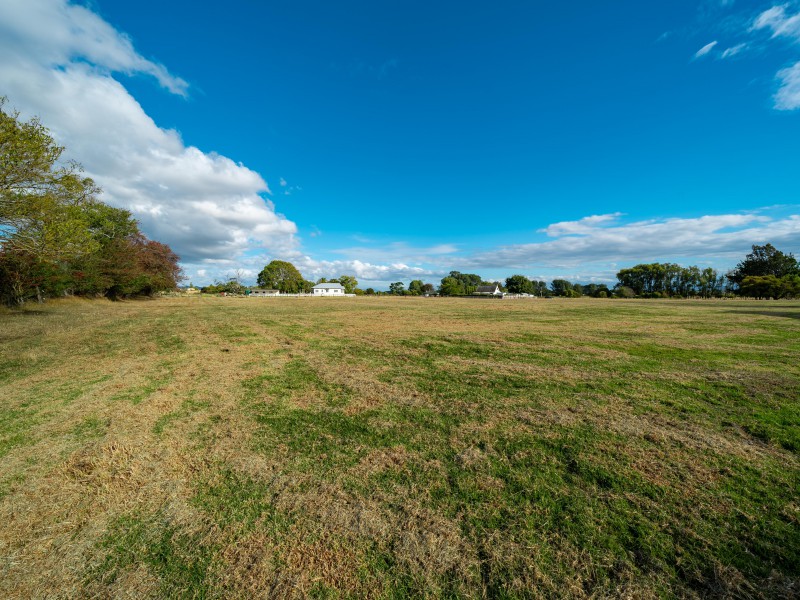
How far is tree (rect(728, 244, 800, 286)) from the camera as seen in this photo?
7506 centimetres

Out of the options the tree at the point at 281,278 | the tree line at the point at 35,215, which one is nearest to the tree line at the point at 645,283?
the tree at the point at 281,278

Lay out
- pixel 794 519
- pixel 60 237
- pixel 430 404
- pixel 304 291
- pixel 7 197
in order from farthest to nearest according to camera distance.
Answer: pixel 304 291
pixel 60 237
pixel 7 197
pixel 430 404
pixel 794 519

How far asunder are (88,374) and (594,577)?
9.94 meters

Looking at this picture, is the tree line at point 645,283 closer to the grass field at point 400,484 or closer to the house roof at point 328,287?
the house roof at point 328,287

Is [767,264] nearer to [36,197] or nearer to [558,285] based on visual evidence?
[558,285]

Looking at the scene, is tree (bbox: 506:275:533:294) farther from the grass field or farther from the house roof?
the grass field

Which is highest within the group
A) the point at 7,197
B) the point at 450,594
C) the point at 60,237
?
the point at 7,197

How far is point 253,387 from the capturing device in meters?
6.50

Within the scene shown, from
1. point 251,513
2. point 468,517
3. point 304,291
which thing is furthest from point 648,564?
point 304,291

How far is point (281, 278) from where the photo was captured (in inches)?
4250

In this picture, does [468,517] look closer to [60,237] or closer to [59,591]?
[59,591]

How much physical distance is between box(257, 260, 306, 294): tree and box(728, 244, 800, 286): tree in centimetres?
12655

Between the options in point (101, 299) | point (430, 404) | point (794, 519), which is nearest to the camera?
point (794, 519)

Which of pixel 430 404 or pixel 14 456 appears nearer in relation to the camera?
pixel 14 456
